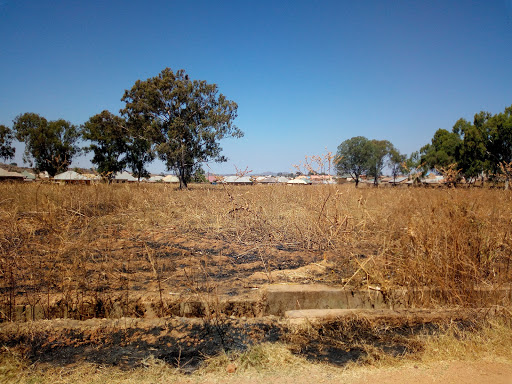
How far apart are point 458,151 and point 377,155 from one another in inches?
566

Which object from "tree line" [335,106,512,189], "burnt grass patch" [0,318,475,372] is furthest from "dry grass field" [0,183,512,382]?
"tree line" [335,106,512,189]

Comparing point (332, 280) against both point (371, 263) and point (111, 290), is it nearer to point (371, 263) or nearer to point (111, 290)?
point (371, 263)

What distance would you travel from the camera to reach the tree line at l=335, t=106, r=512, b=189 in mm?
27562

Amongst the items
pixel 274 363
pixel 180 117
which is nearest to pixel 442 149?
pixel 180 117

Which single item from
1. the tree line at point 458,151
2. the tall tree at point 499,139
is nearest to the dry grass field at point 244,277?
the tree line at point 458,151

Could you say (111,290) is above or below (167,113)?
below

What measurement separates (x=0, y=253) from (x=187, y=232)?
3052mm

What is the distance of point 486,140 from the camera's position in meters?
28.5

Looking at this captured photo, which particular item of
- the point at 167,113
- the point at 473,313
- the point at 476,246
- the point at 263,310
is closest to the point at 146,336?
the point at 263,310

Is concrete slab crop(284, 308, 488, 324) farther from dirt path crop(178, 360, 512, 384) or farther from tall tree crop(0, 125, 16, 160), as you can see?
tall tree crop(0, 125, 16, 160)

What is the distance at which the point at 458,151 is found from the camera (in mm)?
34438

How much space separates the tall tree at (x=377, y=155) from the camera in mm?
45916

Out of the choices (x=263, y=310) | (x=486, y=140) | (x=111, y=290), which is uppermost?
(x=486, y=140)

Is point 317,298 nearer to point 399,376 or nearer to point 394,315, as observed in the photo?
point 394,315
